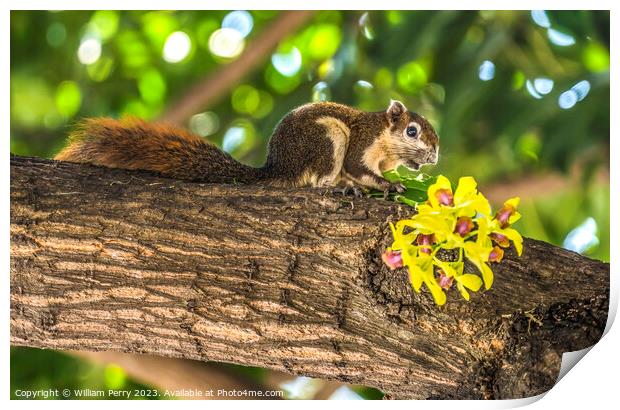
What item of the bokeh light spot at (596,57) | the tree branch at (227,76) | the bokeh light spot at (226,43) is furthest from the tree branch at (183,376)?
the bokeh light spot at (596,57)

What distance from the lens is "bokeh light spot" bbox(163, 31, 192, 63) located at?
2.26 m

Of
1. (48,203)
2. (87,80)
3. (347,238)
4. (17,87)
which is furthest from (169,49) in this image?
(347,238)

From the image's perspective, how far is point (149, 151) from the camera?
1.90m

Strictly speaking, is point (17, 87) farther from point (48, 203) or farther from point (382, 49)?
point (382, 49)

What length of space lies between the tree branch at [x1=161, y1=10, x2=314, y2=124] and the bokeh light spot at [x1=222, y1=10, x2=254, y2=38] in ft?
0.16

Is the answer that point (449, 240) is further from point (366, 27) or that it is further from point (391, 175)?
point (366, 27)

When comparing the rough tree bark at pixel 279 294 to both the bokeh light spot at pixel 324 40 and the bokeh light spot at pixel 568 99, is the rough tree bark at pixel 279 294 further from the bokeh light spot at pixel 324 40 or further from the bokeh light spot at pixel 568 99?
the bokeh light spot at pixel 324 40

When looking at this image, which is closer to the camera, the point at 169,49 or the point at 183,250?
the point at 183,250

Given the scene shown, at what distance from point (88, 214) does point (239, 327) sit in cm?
43

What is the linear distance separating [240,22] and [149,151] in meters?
0.56

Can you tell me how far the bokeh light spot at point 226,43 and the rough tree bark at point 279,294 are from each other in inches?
26.8

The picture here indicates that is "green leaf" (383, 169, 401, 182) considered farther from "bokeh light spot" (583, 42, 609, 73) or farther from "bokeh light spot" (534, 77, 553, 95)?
"bokeh light spot" (583, 42, 609, 73)

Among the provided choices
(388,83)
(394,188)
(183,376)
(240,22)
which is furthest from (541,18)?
(183,376)

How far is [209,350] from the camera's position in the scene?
175 cm
